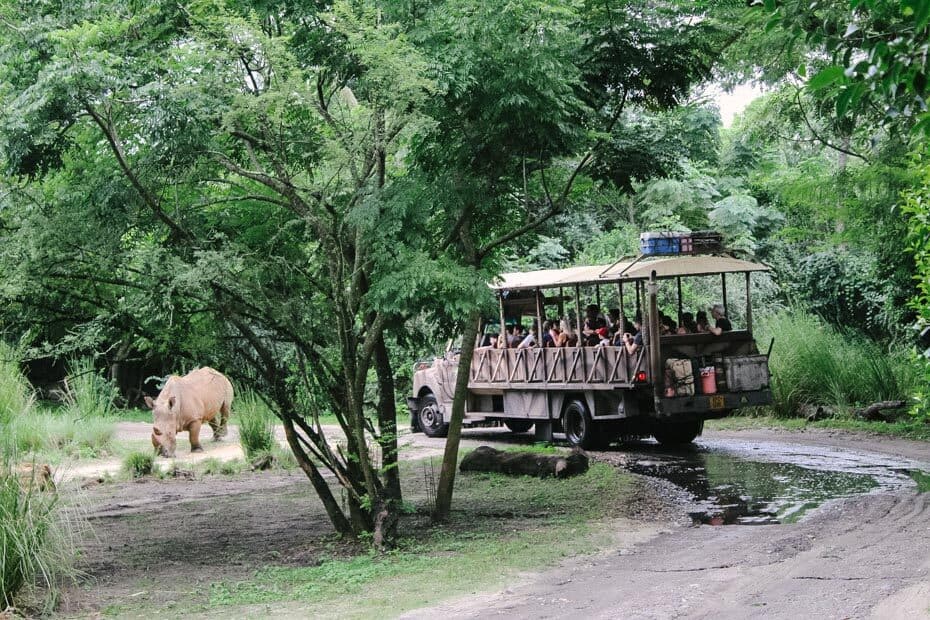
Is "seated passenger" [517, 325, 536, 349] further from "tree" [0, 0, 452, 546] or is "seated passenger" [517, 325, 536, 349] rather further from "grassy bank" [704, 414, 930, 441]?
"tree" [0, 0, 452, 546]

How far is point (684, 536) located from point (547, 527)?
137 cm

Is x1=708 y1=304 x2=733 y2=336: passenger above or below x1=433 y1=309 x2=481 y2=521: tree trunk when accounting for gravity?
above

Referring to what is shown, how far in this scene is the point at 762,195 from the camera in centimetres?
3244

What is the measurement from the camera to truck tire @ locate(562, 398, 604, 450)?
16656 millimetres

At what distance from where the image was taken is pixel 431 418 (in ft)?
68.7

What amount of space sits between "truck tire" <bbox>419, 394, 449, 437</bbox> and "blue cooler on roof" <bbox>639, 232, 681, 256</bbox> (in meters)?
6.86

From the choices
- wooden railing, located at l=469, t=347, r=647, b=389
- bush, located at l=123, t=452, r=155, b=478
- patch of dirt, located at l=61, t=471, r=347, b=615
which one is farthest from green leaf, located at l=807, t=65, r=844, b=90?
bush, located at l=123, t=452, r=155, b=478

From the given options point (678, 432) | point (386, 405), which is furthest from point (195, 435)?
point (386, 405)

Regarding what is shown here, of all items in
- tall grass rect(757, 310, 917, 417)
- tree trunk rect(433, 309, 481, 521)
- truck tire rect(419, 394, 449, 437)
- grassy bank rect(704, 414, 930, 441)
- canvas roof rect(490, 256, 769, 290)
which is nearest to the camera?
tree trunk rect(433, 309, 481, 521)

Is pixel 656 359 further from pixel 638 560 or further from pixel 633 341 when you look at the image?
pixel 638 560

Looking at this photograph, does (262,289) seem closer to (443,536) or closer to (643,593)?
(443,536)

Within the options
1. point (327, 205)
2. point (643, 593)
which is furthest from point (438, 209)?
point (643, 593)

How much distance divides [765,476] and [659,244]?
152 inches

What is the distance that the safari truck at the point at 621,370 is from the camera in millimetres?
15289
